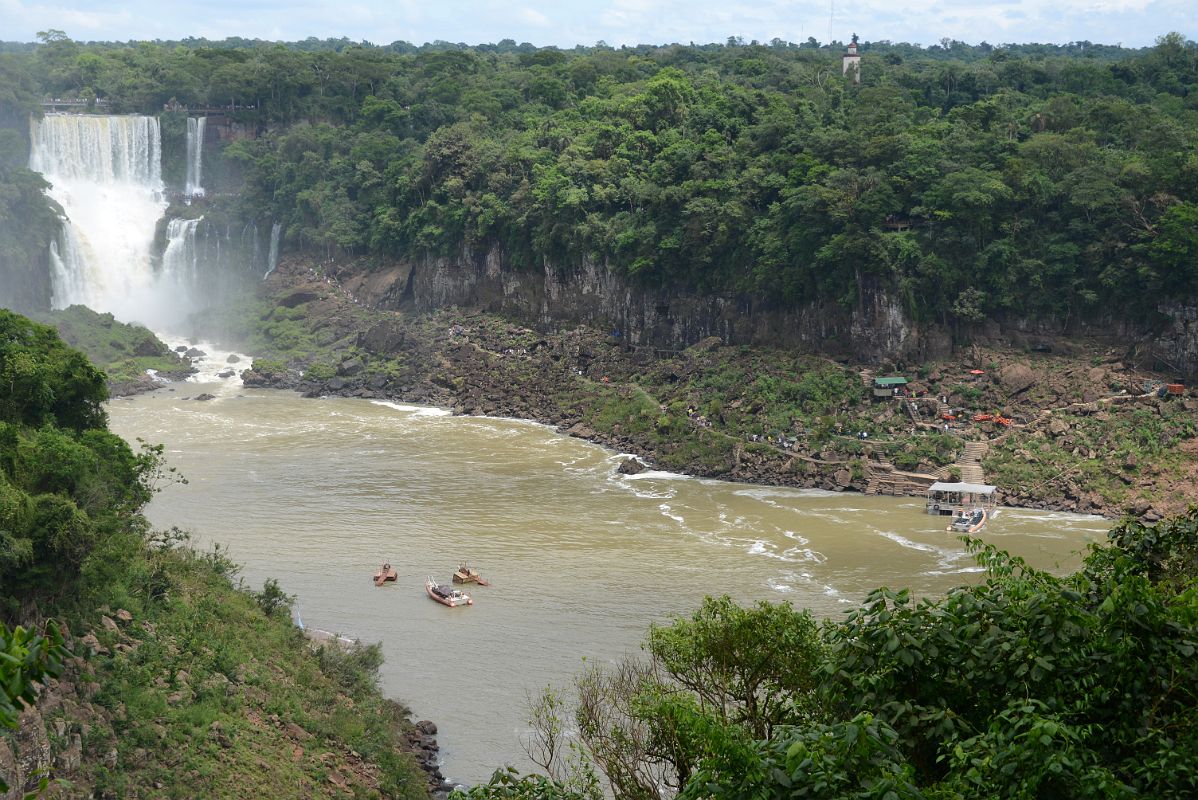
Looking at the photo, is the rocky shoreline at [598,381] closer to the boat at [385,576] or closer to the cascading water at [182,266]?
the cascading water at [182,266]

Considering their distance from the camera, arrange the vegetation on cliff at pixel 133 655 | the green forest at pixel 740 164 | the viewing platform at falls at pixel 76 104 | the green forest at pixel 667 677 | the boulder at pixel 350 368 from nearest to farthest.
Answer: the green forest at pixel 667 677 < the vegetation on cliff at pixel 133 655 < the green forest at pixel 740 164 < the boulder at pixel 350 368 < the viewing platform at falls at pixel 76 104

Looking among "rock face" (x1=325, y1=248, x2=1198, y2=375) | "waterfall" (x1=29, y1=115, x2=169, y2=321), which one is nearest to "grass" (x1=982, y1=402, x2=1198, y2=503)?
"rock face" (x1=325, y1=248, x2=1198, y2=375)

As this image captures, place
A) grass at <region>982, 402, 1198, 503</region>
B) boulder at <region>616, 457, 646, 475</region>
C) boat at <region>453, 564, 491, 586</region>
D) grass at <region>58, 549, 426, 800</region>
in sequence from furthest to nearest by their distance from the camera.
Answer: boulder at <region>616, 457, 646, 475</region> → grass at <region>982, 402, 1198, 503</region> → boat at <region>453, 564, 491, 586</region> → grass at <region>58, 549, 426, 800</region>

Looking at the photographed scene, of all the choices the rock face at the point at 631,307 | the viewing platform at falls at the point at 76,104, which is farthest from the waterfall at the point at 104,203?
the rock face at the point at 631,307

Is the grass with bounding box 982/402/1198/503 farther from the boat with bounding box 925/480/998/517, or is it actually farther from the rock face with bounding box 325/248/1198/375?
the rock face with bounding box 325/248/1198/375

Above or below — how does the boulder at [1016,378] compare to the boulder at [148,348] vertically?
above

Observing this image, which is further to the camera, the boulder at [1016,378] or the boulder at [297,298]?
the boulder at [297,298]

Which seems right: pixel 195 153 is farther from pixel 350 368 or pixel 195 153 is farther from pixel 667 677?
pixel 667 677
